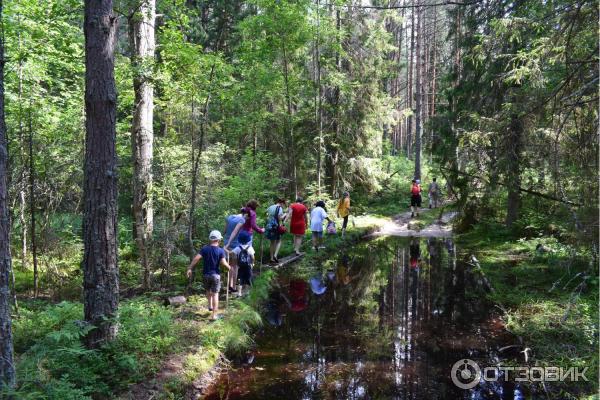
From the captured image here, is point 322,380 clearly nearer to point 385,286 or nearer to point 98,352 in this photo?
point 98,352

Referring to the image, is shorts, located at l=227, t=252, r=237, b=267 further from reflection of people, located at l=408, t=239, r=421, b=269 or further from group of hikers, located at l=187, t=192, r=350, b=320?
reflection of people, located at l=408, t=239, r=421, b=269

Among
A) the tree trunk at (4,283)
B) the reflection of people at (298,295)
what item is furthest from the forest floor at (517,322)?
the tree trunk at (4,283)

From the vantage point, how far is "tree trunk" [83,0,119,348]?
569cm

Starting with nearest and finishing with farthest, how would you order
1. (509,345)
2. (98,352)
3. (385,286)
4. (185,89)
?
1. (98,352)
2. (509,345)
3. (185,89)
4. (385,286)

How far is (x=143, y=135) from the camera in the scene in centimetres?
954

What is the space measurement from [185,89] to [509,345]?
8051mm

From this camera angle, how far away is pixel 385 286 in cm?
1133

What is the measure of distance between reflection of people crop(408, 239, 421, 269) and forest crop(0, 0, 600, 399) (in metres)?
0.18

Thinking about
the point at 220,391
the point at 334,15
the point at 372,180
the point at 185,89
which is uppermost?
the point at 334,15

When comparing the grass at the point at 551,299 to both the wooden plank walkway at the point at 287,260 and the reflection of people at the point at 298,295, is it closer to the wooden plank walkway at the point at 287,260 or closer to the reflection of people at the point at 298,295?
the reflection of people at the point at 298,295

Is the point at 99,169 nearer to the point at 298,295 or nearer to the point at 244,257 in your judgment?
the point at 244,257

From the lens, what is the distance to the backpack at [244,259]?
9.34 m

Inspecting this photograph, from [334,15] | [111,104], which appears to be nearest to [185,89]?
[111,104]

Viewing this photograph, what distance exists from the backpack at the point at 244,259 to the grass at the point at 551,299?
5.36 m
